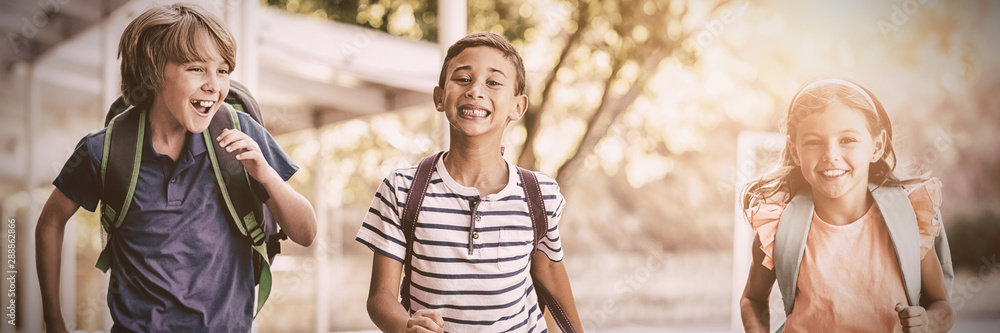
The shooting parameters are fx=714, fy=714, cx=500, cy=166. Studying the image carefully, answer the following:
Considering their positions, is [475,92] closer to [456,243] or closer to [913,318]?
[456,243]

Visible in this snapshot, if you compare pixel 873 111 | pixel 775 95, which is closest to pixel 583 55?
pixel 775 95

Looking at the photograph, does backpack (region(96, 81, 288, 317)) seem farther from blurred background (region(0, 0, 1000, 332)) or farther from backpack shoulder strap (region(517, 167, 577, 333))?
backpack shoulder strap (region(517, 167, 577, 333))

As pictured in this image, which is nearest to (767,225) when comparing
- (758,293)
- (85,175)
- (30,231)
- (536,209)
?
(758,293)

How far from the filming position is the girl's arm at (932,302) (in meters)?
2.34

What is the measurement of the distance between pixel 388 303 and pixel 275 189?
1.70 ft

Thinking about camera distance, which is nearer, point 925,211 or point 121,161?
point 121,161

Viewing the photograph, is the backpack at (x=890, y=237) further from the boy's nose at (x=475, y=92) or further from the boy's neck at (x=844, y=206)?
the boy's nose at (x=475, y=92)

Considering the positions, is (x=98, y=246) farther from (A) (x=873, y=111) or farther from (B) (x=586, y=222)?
(B) (x=586, y=222)

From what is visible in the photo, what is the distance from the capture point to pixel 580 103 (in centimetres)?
589

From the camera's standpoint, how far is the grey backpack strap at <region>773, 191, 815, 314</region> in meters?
2.41

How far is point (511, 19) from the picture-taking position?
17.0 ft

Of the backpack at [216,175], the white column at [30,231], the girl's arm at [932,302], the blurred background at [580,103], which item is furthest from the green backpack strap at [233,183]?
the girl's arm at [932,302]

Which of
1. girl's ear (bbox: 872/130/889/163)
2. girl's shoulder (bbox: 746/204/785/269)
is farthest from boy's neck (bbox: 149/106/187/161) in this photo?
girl's ear (bbox: 872/130/889/163)

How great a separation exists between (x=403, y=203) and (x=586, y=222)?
22.1ft
